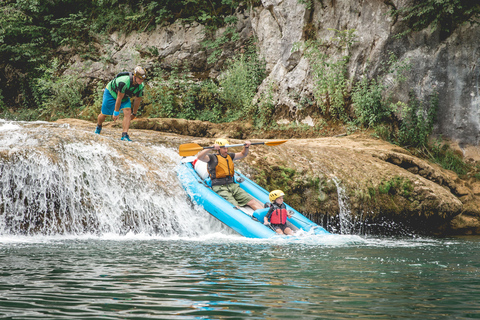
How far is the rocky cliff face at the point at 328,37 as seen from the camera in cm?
907

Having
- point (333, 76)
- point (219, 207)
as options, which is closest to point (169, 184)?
point (219, 207)

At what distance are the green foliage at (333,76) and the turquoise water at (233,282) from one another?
6.06 meters

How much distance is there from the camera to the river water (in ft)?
6.88

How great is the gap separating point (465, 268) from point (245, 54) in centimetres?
1064

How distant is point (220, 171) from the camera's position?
638cm

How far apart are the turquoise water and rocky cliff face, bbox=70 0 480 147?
5.78 meters

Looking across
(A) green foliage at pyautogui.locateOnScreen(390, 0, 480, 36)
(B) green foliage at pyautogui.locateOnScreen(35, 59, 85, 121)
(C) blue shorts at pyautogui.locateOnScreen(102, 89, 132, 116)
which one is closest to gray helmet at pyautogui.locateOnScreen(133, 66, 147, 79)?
(C) blue shorts at pyautogui.locateOnScreen(102, 89, 132, 116)

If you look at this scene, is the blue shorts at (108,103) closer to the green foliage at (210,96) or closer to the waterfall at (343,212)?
the waterfall at (343,212)

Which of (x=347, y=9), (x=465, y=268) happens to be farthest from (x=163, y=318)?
(x=347, y=9)

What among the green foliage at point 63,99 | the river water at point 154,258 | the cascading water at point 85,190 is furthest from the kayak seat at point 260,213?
the green foliage at point 63,99

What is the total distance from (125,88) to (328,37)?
19.7 ft

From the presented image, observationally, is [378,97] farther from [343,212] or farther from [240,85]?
[240,85]

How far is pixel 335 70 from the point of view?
33.5ft

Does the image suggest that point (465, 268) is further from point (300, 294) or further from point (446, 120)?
point (446, 120)
